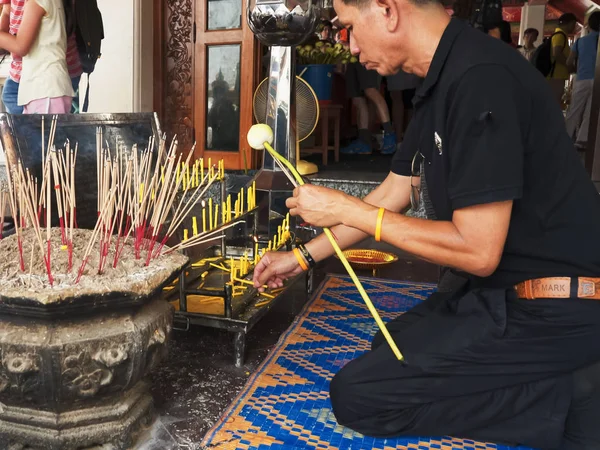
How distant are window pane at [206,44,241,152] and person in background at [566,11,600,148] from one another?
3.24m

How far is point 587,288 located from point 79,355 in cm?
118

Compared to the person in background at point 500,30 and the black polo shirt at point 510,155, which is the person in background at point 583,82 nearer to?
the person in background at point 500,30

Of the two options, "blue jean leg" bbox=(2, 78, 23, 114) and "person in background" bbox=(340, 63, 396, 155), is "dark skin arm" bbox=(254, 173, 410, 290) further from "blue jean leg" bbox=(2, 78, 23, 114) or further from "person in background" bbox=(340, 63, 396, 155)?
"person in background" bbox=(340, 63, 396, 155)

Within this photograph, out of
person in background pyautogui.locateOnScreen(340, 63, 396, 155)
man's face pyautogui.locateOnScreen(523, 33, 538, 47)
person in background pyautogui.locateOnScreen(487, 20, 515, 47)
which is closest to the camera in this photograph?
person in background pyautogui.locateOnScreen(487, 20, 515, 47)

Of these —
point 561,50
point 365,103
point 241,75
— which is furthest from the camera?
point 561,50

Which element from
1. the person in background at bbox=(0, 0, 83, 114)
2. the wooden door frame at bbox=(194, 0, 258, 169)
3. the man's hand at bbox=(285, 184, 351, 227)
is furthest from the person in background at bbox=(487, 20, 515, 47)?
the man's hand at bbox=(285, 184, 351, 227)

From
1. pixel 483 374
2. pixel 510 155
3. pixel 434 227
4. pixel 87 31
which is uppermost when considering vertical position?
pixel 87 31

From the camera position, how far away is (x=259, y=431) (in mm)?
1524

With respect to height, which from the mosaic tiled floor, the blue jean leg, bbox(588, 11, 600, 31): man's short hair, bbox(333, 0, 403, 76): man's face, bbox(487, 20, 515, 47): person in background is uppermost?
bbox(588, 11, 600, 31): man's short hair

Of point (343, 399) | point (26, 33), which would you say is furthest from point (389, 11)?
point (26, 33)

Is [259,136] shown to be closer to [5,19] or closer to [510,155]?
[510,155]

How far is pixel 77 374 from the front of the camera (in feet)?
4.15

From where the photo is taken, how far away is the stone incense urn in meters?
1.23

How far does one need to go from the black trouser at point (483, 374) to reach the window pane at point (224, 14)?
146 inches
